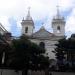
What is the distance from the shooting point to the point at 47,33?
52.2m

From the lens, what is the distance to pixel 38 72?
3225cm

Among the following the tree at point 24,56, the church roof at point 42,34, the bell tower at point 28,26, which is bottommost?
the tree at point 24,56

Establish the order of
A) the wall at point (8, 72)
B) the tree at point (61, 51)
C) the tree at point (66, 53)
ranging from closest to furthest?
the wall at point (8, 72) → the tree at point (66, 53) → the tree at point (61, 51)

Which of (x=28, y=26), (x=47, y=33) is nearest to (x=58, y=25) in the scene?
(x=47, y=33)

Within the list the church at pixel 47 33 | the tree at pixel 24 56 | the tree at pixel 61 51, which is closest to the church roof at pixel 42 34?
the church at pixel 47 33

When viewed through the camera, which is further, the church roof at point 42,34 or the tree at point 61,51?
the church roof at point 42,34

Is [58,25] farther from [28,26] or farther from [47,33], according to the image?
[28,26]

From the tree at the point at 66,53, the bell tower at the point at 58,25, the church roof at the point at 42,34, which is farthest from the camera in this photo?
the bell tower at the point at 58,25

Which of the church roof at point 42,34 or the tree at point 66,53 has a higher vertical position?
the church roof at point 42,34

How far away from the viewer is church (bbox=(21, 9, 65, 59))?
50.5 m

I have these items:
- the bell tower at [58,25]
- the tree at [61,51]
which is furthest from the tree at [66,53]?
the bell tower at [58,25]

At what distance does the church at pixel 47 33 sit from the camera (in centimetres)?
5050

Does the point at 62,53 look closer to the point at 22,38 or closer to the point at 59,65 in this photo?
the point at 59,65

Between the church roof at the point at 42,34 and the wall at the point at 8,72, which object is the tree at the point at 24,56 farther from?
the church roof at the point at 42,34
